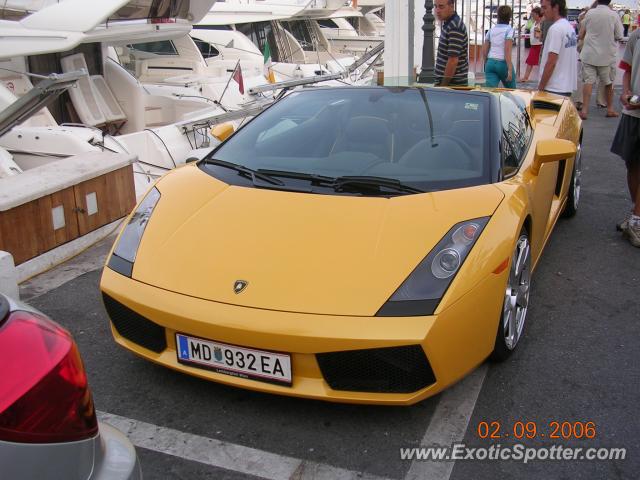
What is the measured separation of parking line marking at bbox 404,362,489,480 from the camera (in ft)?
8.14

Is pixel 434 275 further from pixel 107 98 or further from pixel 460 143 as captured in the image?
pixel 107 98

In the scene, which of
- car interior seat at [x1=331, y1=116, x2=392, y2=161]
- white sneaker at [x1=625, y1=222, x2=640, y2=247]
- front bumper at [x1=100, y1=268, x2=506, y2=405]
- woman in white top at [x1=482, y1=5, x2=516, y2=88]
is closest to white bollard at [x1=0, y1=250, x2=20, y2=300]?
front bumper at [x1=100, y1=268, x2=506, y2=405]

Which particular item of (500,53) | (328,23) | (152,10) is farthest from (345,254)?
(328,23)

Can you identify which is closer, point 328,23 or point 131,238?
point 131,238

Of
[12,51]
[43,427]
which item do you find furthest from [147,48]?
[43,427]

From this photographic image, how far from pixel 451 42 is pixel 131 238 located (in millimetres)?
4966

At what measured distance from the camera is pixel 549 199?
416 centimetres

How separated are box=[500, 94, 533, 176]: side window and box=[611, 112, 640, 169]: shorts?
0.92 meters

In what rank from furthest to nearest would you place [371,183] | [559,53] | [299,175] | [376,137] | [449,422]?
[559,53] → [376,137] → [299,175] → [371,183] → [449,422]

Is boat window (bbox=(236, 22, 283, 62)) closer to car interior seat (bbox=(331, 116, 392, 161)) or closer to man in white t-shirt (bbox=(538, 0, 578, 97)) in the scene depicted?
man in white t-shirt (bbox=(538, 0, 578, 97))

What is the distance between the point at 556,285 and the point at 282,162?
74.8 inches

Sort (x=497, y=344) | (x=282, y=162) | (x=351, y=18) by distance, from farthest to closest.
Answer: (x=351, y=18)
(x=282, y=162)
(x=497, y=344)

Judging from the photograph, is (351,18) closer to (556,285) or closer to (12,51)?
(12,51)

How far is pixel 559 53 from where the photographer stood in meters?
7.44
